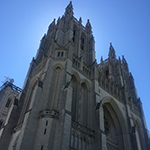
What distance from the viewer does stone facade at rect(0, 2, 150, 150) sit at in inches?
659

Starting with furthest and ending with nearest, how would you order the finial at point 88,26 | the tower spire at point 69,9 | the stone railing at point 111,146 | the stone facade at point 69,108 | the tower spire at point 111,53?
1. the tower spire at point 111,53
2. the finial at point 88,26
3. the tower spire at point 69,9
4. the stone railing at point 111,146
5. the stone facade at point 69,108

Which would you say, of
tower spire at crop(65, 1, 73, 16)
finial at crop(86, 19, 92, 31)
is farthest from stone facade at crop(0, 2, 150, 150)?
finial at crop(86, 19, 92, 31)

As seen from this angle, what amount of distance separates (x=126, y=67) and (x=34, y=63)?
26.8 meters

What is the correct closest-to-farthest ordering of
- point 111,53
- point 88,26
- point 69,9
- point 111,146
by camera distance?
point 111,146, point 69,9, point 88,26, point 111,53

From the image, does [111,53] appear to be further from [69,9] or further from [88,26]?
[69,9]

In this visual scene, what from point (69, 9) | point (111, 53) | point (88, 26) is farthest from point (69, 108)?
point (111, 53)

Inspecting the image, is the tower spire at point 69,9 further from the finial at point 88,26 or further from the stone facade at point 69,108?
the finial at point 88,26

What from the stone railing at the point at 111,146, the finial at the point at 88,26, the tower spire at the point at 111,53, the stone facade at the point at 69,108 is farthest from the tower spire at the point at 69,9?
the stone railing at the point at 111,146

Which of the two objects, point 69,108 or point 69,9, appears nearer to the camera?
point 69,108

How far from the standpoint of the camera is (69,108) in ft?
60.9

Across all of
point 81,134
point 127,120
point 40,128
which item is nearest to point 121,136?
point 127,120

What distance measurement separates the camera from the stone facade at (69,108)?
1673 centimetres

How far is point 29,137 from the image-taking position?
631 inches

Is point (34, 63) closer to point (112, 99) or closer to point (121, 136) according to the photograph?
point (112, 99)
